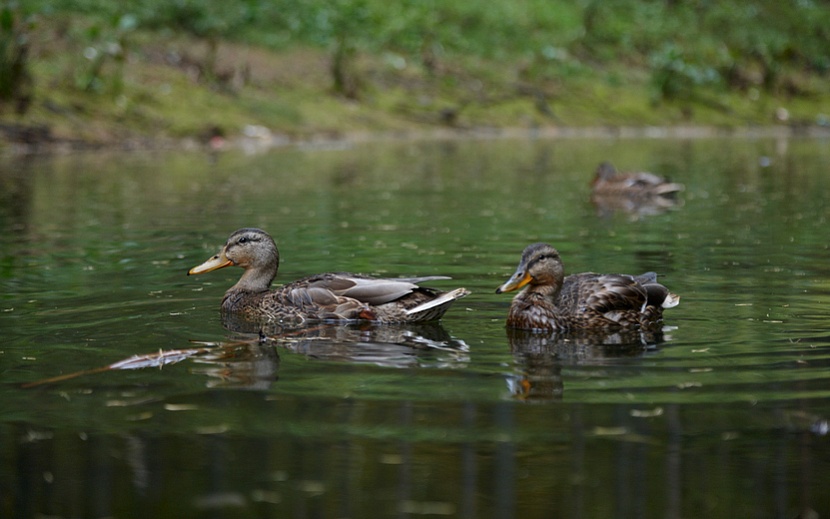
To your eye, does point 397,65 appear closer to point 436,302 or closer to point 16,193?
point 16,193

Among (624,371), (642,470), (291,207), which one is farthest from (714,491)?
(291,207)

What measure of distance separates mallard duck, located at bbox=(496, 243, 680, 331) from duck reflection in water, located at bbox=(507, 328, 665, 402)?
8 centimetres

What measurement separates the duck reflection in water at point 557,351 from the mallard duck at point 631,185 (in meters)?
12.3

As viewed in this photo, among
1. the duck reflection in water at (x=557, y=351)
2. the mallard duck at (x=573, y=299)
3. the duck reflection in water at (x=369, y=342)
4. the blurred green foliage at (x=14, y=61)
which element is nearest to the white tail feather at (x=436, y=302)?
the duck reflection in water at (x=369, y=342)

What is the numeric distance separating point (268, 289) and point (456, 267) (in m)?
2.40

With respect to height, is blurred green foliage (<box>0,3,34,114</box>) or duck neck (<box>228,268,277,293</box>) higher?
blurred green foliage (<box>0,3,34,114</box>)

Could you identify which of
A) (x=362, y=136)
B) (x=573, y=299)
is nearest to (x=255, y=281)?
(x=573, y=299)

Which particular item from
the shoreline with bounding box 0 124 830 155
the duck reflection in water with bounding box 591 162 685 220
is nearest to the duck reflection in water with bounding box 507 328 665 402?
the duck reflection in water with bounding box 591 162 685 220

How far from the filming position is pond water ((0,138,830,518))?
16.0 feet

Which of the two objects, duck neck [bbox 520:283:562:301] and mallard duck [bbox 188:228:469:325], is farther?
mallard duck [bbox 188:228:469:325]

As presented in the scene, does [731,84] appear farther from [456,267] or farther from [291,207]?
[456,267]

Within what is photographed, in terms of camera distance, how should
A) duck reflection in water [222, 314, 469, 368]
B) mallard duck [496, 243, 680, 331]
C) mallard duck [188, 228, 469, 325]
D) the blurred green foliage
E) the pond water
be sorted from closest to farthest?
the pond water, duck reflection in water [222, 314, 469, 368], mallard duck [496, 243, 680, 331], mallard duck [188, 228, 469, 325], the blurred green foliage

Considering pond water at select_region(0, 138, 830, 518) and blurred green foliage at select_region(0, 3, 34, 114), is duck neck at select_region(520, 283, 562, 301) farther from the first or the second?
blurred green foliage at select_region(0, 3, 34, 114)

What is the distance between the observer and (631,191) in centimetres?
2056
